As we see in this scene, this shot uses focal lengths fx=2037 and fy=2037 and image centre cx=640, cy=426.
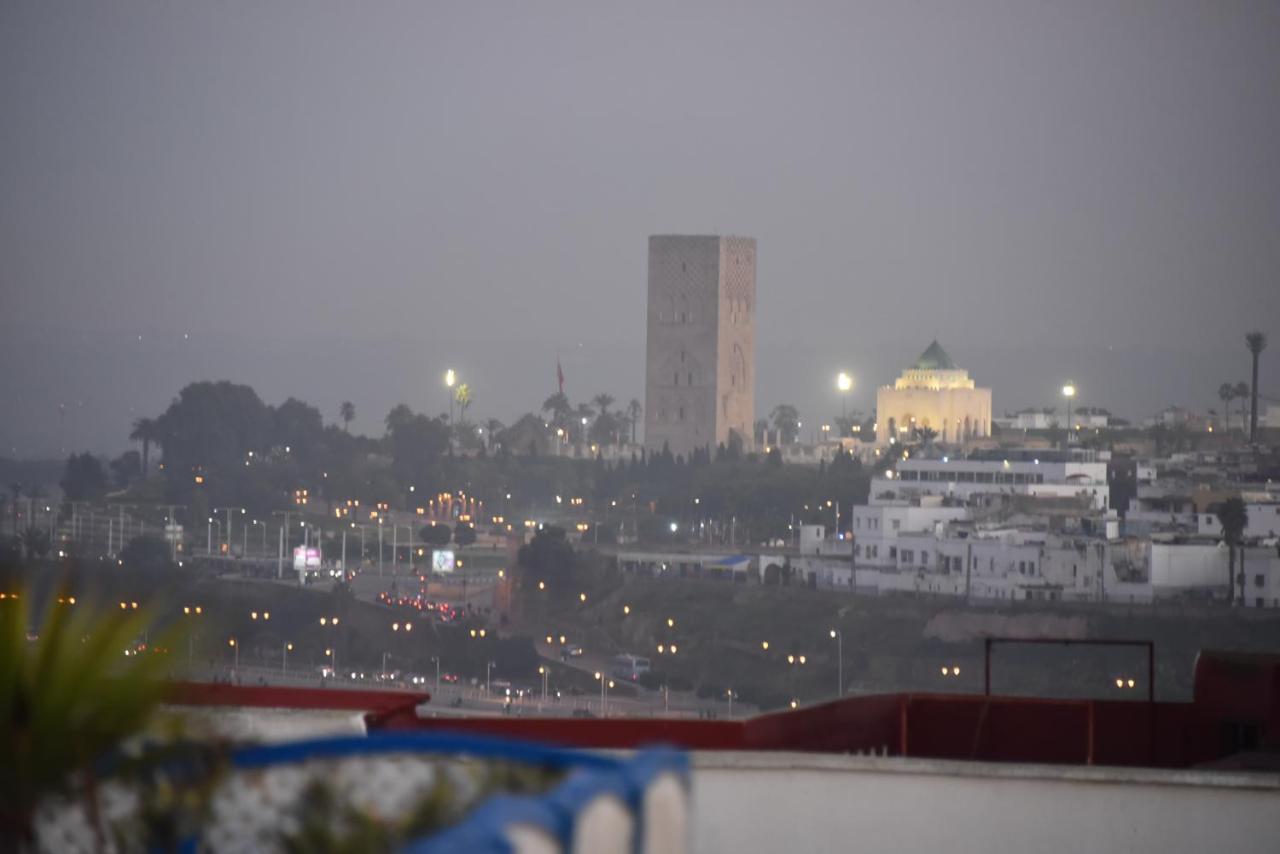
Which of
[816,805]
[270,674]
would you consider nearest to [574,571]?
[270,674]

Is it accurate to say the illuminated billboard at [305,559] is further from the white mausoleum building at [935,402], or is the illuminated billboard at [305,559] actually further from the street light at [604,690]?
the white mausoleum building at [935,402]

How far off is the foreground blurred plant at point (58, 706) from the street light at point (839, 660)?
85.0ft

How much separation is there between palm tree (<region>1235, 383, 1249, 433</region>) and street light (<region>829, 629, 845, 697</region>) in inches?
830

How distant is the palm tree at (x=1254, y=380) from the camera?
152 ft

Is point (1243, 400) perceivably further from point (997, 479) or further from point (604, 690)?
point (604, 690)

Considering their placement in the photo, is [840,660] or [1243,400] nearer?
[840,660]

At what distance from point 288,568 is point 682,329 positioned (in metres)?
21.2

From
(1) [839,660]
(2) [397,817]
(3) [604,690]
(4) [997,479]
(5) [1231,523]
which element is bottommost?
(3) [604,690]

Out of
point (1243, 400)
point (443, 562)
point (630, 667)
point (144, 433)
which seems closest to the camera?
point (630, 667)

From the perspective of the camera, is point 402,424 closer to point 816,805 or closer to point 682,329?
point 682,329

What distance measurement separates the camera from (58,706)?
4.63 ft

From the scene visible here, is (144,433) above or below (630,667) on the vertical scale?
above

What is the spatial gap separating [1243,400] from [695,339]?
1471 cm

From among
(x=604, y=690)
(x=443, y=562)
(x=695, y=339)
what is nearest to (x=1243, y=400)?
(x=695, y=339)
